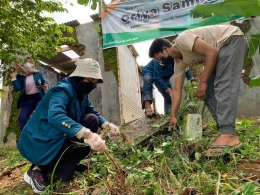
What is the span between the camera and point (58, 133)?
213 centimetres

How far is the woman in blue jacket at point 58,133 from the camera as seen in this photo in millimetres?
2037

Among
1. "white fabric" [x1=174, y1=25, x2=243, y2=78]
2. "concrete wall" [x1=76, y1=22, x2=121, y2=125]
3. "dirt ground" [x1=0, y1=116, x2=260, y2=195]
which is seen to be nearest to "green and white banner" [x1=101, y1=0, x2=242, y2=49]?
"concrete wall" [x1=76, y1=22, x2=121, y2=125]

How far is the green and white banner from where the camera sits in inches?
235

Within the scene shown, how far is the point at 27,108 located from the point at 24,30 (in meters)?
1.28

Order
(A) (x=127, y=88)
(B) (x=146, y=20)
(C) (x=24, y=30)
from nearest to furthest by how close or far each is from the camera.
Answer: (C) (x=24, y=30), (B) (x=146, y=20), (A) (x=127, y=88)

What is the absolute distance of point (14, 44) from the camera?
4027mm

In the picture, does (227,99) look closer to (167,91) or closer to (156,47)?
(156,47)

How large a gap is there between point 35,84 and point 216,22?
12.2 feet

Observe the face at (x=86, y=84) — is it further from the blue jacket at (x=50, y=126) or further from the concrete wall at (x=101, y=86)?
the concrete wall at (x=101, y=86)

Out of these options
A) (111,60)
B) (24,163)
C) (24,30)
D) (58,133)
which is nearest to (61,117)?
(58,133)

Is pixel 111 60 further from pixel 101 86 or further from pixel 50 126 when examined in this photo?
pixel 50 126

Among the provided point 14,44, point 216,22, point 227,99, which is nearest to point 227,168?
point 227,99

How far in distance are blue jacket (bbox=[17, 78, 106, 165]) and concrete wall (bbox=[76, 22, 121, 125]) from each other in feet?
15.2

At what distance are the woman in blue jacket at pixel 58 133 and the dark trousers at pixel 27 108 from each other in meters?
1.49
